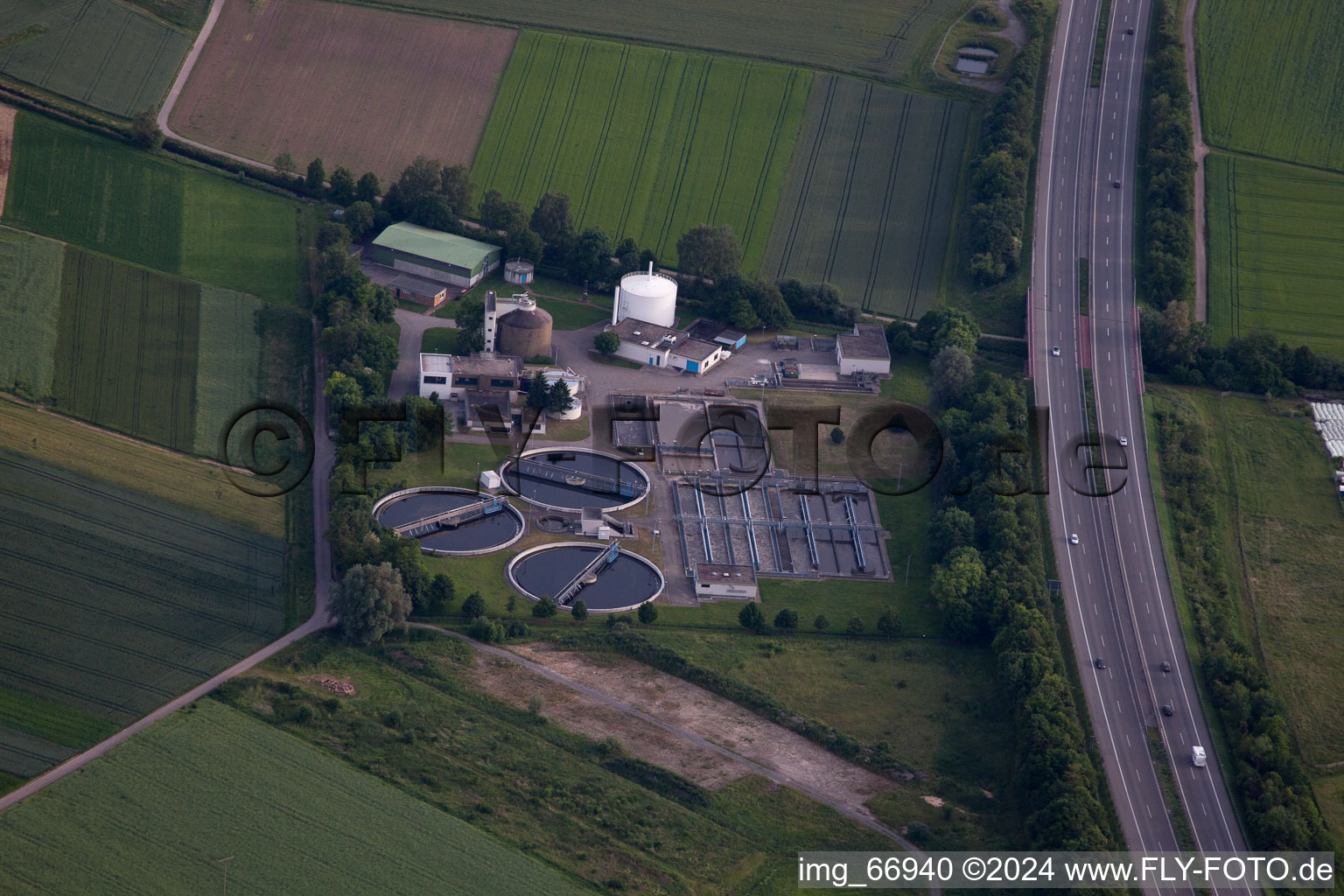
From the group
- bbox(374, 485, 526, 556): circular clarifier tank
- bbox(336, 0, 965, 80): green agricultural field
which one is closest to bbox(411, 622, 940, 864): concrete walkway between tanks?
bbox(374, 485, 526, 556): circular clarifier tank

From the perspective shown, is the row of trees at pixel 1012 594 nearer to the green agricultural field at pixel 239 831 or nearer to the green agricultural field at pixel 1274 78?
the green agricultural field at pixel 239 831

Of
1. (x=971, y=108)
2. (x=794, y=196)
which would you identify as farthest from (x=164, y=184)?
(x=971, y=108)

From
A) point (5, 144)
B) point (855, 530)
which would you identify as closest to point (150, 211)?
point (5, 144)

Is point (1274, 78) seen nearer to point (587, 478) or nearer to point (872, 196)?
point (872, 196)

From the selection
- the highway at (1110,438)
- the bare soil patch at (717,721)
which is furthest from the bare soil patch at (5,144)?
the highway at (1110,438)

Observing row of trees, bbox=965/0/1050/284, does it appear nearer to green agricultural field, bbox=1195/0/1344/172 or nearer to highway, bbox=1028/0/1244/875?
highway, bbox=1028/0/1244/875

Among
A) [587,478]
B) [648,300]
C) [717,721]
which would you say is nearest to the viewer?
[717,721]
